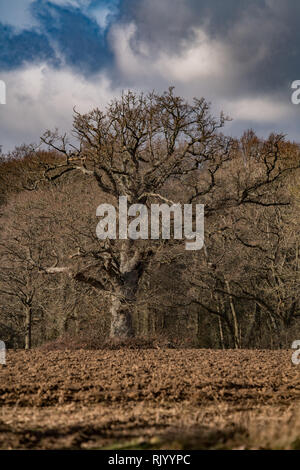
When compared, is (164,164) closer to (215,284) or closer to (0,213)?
(215,284)

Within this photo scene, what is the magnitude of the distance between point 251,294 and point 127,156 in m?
11.4

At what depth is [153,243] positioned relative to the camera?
60.0 ft

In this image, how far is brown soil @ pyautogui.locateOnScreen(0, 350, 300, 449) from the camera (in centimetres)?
455

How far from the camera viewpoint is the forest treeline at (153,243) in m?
17.8

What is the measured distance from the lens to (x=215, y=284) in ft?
86.8

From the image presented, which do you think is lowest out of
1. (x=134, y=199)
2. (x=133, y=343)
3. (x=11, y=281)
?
(x=133, y=343)

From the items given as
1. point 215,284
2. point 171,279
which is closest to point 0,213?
point 171,279
